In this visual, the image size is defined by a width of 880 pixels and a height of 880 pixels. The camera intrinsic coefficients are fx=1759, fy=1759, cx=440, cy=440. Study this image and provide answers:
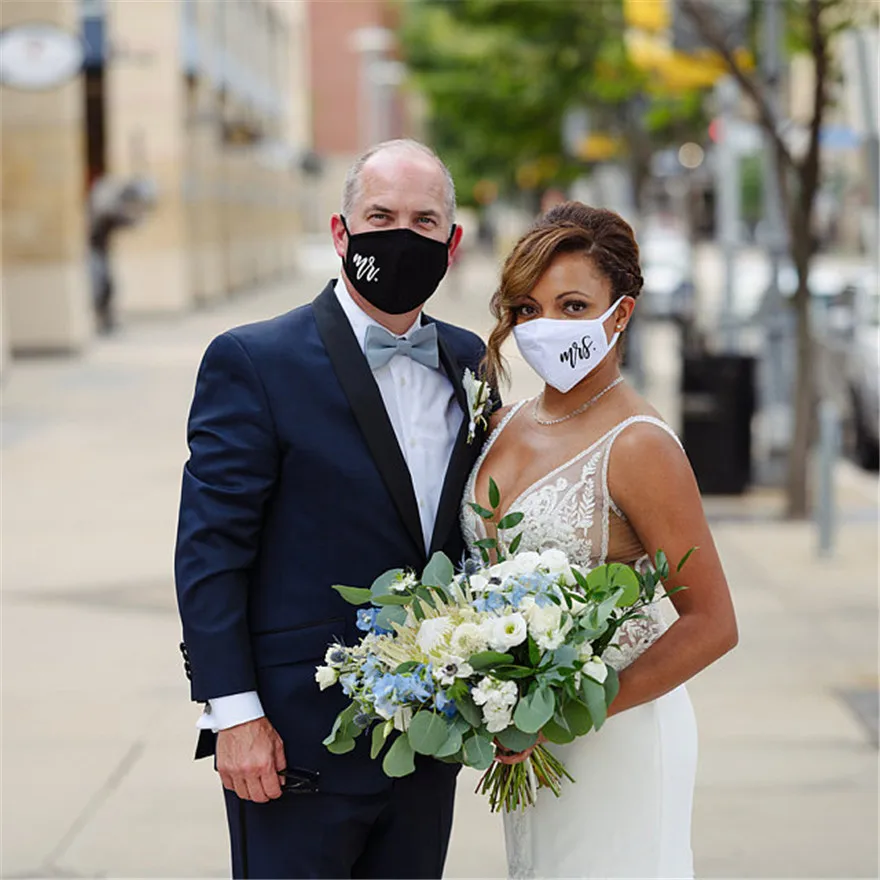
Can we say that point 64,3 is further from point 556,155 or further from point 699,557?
point 699,557

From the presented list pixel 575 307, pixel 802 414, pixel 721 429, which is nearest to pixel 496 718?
pixel 575 307

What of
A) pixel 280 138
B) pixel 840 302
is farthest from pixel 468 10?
pixel 280 138

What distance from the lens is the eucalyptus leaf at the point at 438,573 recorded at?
324 centimetres

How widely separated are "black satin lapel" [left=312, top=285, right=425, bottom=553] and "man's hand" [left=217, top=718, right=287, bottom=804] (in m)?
0.49

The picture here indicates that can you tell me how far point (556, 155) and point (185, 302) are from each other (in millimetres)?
9314

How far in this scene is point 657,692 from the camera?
3391 millimetres

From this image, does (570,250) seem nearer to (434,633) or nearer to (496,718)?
(434,633)

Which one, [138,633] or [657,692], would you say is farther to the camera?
[138,633]

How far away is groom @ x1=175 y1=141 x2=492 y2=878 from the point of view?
343 centimetres

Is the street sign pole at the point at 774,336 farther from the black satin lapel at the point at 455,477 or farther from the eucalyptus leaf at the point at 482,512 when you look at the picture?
the eucalyptus leaf at the point at 482,512

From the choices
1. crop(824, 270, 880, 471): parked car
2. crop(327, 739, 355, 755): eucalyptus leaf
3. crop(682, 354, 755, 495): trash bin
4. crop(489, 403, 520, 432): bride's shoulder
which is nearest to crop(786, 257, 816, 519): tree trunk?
crop(682, 354, 755, 495): trash bin

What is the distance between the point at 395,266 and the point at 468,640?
816 millimetres

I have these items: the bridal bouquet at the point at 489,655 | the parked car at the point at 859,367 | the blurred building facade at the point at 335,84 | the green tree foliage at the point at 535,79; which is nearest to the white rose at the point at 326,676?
the bridal bouquet at the point at 489,655

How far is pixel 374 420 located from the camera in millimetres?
3480
